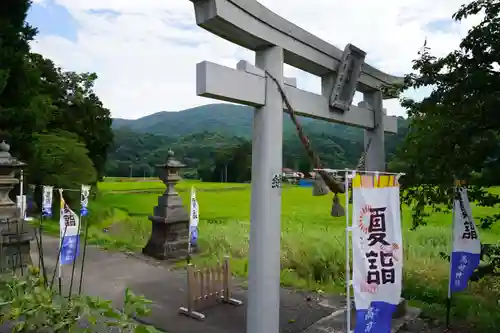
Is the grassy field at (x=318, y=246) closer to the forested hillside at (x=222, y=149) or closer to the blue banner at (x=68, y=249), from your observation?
the forested hillside at (x=222, y=149)

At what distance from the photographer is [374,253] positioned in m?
3.59

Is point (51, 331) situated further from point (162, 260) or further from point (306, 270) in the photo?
point (162, 260)

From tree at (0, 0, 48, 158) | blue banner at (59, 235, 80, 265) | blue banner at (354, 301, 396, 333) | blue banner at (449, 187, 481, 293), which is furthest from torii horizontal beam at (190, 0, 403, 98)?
tree at (0, 0, 48, 158)

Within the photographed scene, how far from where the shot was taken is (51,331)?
1.50m

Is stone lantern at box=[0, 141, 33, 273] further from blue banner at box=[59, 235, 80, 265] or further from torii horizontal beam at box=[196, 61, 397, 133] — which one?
torii horizontal beam at box=[196, 61, 397, 133]

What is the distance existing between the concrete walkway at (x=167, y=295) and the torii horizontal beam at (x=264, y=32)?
133 inches

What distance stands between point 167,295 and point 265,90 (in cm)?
439

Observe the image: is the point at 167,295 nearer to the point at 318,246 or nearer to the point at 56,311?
the point at 318,246

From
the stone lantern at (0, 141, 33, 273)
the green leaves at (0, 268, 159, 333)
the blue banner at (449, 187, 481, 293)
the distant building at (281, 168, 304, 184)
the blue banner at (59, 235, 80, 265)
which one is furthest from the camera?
the stone lantern at (0, 141, 33, 273)

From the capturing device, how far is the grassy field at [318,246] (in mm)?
6572

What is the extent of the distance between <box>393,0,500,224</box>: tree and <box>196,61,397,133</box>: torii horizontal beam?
97 centimetres

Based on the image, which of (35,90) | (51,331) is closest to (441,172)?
(51,331)

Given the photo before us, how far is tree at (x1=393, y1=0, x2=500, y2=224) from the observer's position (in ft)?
14.1

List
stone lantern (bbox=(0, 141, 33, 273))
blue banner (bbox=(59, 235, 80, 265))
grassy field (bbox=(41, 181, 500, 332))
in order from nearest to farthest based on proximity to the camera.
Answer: blue banner (bbox=(59, 235, 80, 265)) → grassy field (bbox=(41, 181, 500, 332)) → stone lantern (bbox=(0, 141, 33, 273))
